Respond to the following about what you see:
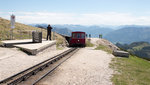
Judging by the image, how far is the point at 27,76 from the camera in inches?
363

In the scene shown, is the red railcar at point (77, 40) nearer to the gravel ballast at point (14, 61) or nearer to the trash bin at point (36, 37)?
the trash bin at point (36, 37)

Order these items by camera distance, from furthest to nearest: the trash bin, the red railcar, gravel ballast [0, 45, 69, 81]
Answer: the red railcar < the trash bin < gravel ballast [0, 45, 69, 81]

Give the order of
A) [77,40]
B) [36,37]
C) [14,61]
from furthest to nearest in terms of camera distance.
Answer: [77,40]
[36,37]
[14,61]

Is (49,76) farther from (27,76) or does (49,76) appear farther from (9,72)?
(9,72)

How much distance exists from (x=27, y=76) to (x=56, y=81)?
5.57 feet

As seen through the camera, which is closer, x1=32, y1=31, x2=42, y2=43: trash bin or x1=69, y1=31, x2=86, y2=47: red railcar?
x1=32, y1=31, x2=42, y2=43: trash bin

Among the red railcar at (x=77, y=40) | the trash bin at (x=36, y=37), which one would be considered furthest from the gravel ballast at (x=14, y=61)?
the red railcar at (x=77, y=40)

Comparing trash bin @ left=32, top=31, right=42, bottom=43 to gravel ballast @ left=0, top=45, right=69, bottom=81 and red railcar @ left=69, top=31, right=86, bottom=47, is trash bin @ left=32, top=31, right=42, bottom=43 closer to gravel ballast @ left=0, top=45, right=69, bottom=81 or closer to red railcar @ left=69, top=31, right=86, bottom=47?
gravel ballast @ left=0, top=45, right=69, bottom=81

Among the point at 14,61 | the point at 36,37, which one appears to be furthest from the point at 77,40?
the point at 14,61

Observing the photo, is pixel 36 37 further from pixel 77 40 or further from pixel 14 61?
pixel 77 40

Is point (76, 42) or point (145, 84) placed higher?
point (76, 42)

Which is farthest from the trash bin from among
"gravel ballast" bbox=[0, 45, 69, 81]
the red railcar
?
the red railcar

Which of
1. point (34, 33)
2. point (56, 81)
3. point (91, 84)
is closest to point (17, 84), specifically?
point (56, 81)

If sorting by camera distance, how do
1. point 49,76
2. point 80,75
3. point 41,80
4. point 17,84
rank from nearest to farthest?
1. point 17,84
2. point 41,80
3. point 49,76
4. point 80,75
